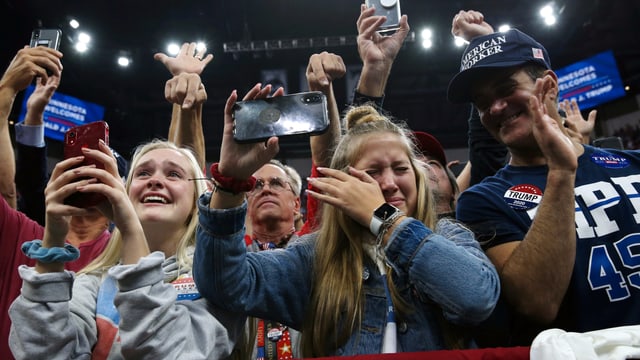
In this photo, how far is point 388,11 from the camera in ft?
5.02

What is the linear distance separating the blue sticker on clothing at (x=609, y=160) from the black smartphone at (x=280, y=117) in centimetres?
83

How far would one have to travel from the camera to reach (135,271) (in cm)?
88

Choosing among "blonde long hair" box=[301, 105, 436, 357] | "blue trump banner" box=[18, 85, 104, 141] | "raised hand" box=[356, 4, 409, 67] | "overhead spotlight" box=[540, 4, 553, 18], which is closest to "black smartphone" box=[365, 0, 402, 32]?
"raised hand" box=[356, 4, 409, 67]

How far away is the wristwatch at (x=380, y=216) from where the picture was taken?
36.1 inches

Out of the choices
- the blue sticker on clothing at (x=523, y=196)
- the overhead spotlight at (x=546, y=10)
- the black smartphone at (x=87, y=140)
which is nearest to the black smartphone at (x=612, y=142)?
the blue sticker on clothing at (x=523, y=196)

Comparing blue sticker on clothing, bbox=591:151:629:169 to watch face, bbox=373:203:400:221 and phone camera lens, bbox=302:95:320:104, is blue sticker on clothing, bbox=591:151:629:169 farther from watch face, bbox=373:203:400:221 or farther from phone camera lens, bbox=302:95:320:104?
phone camera lens, bbox=302:95:320:104

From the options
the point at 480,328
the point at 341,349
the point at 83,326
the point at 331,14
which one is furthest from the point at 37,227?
the point at 331,14

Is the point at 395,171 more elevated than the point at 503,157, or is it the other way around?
the point at 503,157

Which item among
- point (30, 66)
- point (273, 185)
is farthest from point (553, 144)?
point (30, 66)

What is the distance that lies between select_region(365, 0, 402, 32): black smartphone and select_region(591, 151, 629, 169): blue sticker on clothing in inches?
28.4

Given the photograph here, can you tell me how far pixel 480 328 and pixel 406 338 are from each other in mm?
193

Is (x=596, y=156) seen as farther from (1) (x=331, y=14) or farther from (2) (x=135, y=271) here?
(1) (x=331, y=14)

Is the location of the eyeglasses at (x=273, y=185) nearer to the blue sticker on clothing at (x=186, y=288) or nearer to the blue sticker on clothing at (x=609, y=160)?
the blue sticker on clothing at (x=186, y=288)

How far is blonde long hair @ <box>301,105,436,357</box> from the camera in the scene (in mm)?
968
